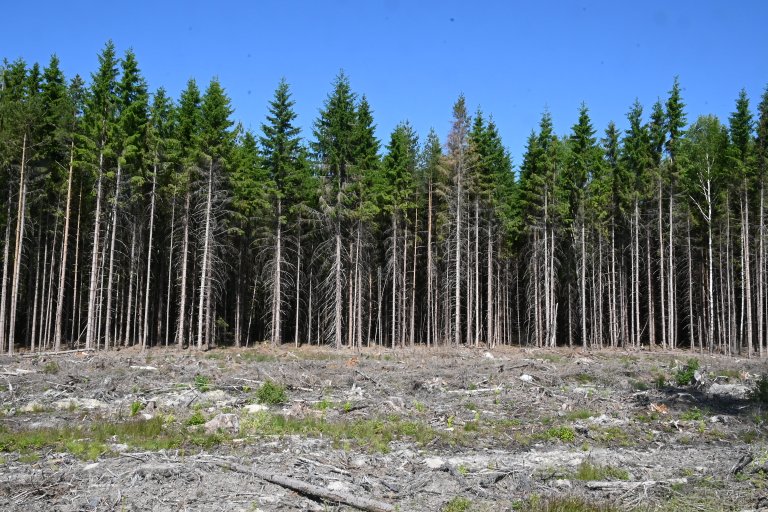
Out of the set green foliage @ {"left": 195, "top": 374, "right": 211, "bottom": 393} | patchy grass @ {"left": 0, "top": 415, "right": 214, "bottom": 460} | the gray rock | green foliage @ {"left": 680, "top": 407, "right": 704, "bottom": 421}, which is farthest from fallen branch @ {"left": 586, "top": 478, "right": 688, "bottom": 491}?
green foliage @ {"left": 195, "top": 374, "right": 211, "bottom": 393}

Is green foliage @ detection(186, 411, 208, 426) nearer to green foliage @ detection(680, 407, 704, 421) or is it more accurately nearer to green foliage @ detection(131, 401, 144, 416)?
green foliage @ detection(131, 401, 144, 416)

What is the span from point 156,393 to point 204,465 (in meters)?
8.12

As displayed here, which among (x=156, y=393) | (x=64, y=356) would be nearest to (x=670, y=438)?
(x=156, y=393)

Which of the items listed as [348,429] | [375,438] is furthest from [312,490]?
[348,429]

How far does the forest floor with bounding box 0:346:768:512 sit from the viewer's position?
7848 mm

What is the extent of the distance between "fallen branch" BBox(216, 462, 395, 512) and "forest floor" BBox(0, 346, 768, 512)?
0.09ft

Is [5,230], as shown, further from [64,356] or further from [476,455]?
[476,455]

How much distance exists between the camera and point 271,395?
15242mm

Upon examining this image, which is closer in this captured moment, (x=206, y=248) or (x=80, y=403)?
(x=80, y=403)

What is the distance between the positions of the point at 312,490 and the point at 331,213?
2513 centimetres

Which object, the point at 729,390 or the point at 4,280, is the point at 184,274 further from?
the point at 729,390

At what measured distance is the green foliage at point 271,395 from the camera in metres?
15.2

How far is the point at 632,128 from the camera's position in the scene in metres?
37.6

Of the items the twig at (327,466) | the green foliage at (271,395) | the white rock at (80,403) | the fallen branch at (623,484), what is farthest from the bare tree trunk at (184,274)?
the fallen branch at (623,484)
